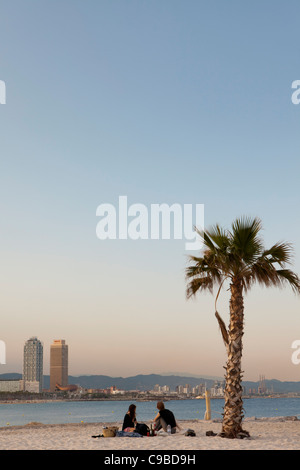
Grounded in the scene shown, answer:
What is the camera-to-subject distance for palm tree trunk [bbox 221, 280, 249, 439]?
1805 centimetres

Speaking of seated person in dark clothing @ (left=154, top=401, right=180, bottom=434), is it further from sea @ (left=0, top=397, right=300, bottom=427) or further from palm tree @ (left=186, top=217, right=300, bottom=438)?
sea @ (left=0, top=397, right=300, bottom=427)

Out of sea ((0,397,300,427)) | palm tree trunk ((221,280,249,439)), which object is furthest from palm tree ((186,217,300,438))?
sea ((0,397,300,427))

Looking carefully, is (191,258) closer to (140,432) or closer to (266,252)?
(266,252)

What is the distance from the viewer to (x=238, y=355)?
60.2 ft

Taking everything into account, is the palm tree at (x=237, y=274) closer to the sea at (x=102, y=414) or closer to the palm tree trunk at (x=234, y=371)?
the palm tree trunk at (x=234, y=371)

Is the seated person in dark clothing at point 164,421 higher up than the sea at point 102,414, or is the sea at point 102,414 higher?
the seated person in dark clothing at point 164,421

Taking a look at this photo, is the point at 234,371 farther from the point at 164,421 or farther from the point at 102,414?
the point at 102,414

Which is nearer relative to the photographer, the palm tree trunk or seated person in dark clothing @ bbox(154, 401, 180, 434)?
the palm tree trunk

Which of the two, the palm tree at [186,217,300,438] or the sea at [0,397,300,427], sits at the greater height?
the palm tree at [186,217,300,438]

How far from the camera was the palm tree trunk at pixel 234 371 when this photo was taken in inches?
711

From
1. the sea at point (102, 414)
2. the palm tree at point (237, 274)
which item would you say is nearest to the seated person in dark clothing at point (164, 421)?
the palm tree at point (237, 274)

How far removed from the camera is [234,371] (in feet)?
59.9
